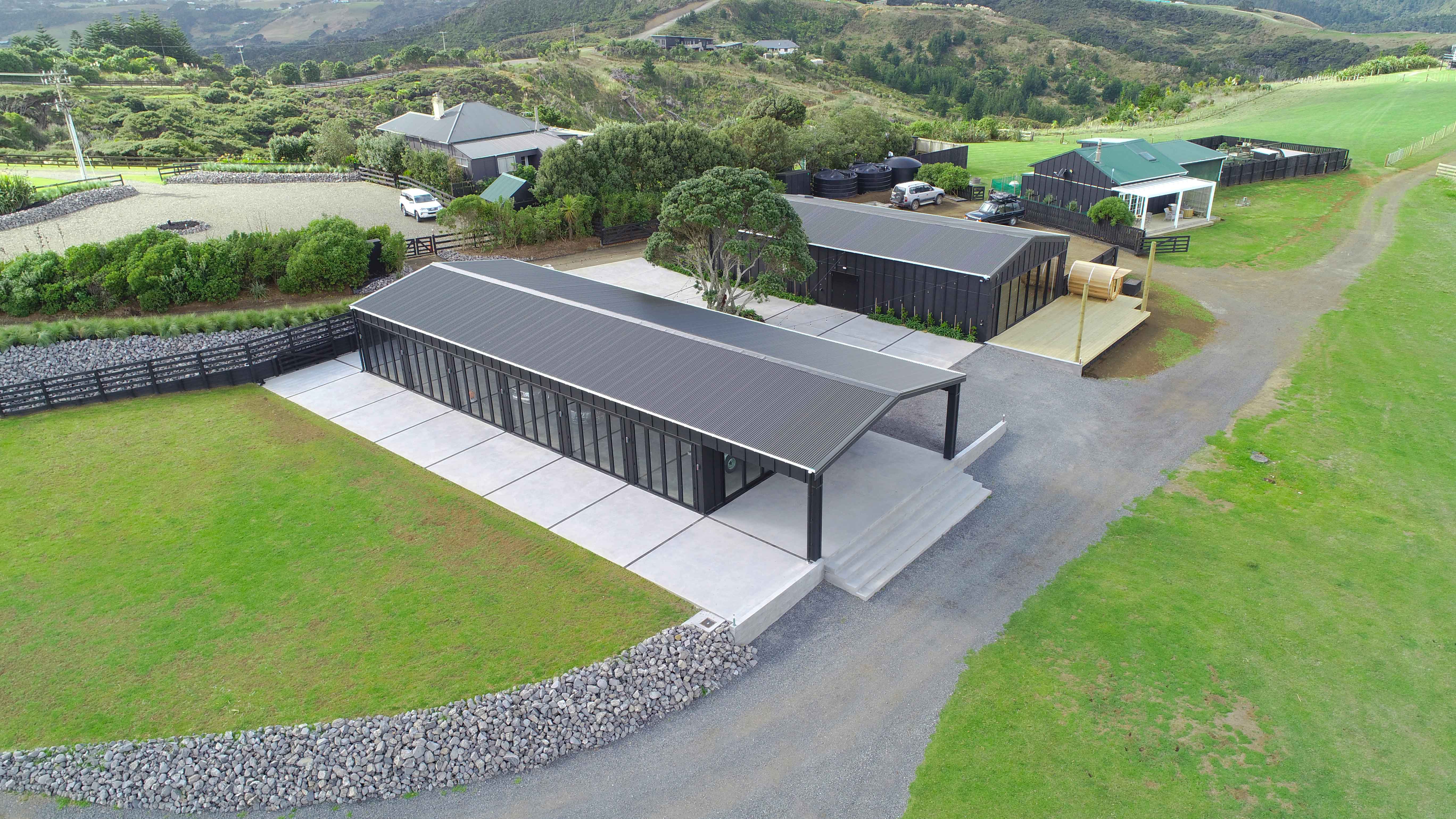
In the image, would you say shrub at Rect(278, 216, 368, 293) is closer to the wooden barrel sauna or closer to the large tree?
the large tree

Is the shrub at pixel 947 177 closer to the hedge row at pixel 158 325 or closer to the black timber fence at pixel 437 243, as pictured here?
the black timber fence at pixel 437 243

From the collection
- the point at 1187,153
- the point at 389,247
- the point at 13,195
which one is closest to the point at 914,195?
the point at 1187,153

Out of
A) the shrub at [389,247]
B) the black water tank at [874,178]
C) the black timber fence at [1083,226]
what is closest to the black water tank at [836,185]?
the black water tank at [874,178]

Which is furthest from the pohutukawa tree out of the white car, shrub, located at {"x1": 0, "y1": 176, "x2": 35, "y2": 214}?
shrub, located at {"x1": 0, "y1": 176, "x2": 35, "y2": 214}

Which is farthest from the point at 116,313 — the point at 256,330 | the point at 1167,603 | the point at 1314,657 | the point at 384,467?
the point at 1314,657

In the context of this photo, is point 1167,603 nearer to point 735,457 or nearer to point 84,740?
point 735,457

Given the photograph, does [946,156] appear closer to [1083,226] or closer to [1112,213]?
[1083,226]

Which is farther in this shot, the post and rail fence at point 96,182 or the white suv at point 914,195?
the post and rail fence at point 96,182
